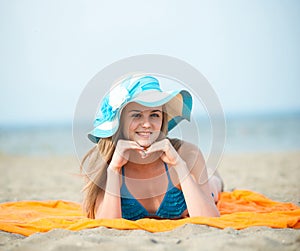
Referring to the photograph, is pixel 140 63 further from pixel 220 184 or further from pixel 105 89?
pixel 220 184

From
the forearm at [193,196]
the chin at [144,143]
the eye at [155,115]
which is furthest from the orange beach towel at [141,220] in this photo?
the eye at [155,115]

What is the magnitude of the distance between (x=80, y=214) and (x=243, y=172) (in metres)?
4.82

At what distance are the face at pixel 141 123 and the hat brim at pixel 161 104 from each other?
0.09m

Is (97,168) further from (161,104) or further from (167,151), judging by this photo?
(161,104)

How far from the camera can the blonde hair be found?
344 centimetres

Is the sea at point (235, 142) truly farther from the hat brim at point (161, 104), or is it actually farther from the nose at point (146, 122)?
the nose at point (146, 122)

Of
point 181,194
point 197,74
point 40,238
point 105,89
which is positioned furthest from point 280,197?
point 40,238

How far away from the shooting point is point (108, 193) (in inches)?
130

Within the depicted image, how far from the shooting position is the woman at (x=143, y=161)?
3219 mm

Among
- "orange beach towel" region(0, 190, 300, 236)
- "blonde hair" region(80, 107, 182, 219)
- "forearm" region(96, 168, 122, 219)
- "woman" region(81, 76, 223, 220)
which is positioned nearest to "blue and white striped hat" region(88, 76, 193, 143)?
"woman" region(81, 76, 223, 220)

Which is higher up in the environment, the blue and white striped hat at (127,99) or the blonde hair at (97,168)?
the blue and white striped hat at (127,99)

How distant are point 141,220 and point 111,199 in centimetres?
32

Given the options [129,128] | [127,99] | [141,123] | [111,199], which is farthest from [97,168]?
[127,99]

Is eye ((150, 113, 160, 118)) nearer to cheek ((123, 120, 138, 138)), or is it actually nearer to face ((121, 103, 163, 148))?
face ((121, 103, 163, 148))
